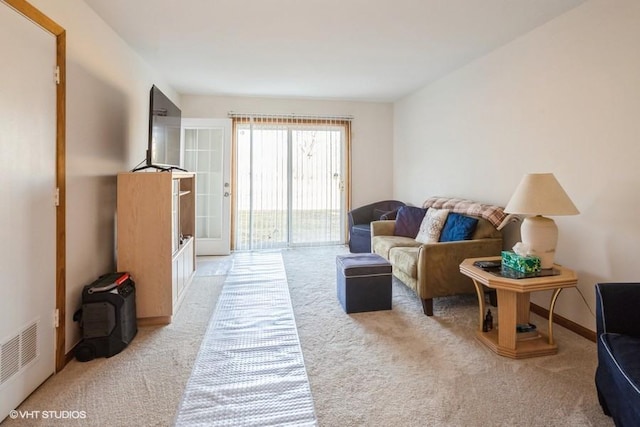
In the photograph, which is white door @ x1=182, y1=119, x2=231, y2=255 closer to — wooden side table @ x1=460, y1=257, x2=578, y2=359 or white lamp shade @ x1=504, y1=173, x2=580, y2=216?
wooden side table @ x1=460, y1=257, x2=578, y2=359

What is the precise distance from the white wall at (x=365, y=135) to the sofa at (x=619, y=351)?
412cm

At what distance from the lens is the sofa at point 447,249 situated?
2.79 m

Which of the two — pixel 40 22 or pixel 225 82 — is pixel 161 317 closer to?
pixel 40 22

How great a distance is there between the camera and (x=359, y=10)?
249 cm

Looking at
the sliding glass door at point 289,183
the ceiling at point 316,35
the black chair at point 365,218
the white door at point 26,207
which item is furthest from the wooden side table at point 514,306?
the sliding glass door at point 289,183

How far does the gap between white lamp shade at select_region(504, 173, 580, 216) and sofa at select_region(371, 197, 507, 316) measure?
72cm

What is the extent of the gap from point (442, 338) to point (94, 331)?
2391mm

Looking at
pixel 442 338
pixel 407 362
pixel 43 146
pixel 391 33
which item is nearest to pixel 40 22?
pixel 43 146

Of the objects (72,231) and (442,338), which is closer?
(72,231)

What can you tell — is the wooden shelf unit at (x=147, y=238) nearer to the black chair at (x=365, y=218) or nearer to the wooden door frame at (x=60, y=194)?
the wooden door frame at (x=60, y=194)

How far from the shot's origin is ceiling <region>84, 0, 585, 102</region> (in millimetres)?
2441

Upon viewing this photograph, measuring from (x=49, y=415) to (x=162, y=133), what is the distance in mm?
2293

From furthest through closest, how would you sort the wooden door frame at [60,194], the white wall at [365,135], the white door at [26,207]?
the white wall at [365,135]
the wooden door frame at [60,194]
the white door at [26,207]

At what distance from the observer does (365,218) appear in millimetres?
5145
